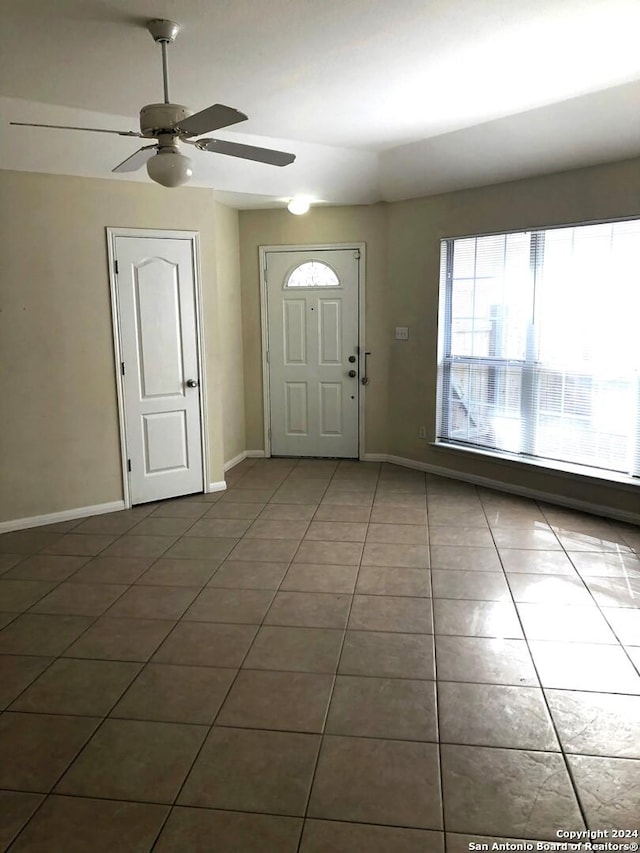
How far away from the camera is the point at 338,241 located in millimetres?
6090

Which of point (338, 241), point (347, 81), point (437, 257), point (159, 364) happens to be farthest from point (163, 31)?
point (338, 241)

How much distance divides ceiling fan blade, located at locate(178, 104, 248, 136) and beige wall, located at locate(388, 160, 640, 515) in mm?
A: 2838

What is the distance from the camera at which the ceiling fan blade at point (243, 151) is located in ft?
9.70

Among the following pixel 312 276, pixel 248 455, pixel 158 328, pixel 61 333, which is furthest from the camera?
pixel 248 455

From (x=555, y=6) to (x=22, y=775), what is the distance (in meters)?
3.57

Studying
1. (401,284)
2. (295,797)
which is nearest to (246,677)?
(295,797)

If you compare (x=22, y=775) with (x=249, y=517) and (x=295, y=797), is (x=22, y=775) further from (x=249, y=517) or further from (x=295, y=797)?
(x=249, y=517)

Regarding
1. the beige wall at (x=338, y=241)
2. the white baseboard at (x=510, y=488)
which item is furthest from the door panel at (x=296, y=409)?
the white baseboard at (x=510, y=488)

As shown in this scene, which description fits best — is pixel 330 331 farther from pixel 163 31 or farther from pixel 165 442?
pixel 163 31

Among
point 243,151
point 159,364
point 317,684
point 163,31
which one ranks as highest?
point 163,31

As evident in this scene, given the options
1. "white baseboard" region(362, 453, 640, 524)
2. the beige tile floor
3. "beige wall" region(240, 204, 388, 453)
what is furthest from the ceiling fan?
"white baseboard" region(362, 453, 640, 524)

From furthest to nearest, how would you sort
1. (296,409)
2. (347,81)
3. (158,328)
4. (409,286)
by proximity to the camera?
(296,409)
(409,286)
(158,328)
(347,81)

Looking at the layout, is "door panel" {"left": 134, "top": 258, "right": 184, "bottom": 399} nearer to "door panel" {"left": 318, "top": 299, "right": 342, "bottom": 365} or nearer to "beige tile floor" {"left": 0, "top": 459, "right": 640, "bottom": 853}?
"beige tile floor" {"left": 0, "top": 459, "right": 640, "bottom": 853}

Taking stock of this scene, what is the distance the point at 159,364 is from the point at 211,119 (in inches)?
103
